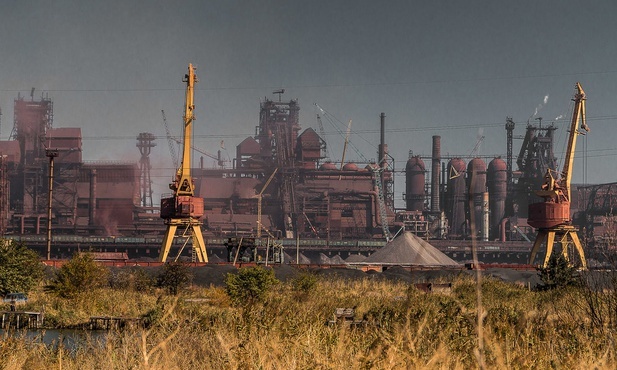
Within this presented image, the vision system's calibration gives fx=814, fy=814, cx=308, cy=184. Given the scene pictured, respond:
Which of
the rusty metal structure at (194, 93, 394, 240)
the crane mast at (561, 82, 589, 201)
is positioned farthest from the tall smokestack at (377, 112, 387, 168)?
the crane mast at (561, 82, 589, 201)

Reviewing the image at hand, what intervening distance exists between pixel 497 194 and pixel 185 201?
3349 inches

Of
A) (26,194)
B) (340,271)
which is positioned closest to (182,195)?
(340,271)

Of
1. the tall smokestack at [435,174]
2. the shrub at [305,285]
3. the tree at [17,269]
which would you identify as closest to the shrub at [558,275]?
the shrub at [305,285]

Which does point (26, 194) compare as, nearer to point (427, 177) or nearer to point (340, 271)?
point (427, 177)

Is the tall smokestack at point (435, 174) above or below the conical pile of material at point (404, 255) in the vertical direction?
above

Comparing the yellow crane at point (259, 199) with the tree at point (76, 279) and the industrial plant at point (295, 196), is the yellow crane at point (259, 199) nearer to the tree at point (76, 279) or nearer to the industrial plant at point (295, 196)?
the industrial plant at point (295, 196)

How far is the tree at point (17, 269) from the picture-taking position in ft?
133

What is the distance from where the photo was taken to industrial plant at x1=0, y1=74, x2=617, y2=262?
132375 mm

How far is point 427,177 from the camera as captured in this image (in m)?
158

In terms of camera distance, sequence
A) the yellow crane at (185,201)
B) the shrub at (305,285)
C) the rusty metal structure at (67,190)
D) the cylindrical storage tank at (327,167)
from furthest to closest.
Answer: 1. the cylindrical storage tank at (327,167)
2. the rusty metal structure at (67,190)
3. the yellow crane at (185,201)
4. the shrub at (305,285)

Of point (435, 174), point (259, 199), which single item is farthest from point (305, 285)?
point (435, 174)

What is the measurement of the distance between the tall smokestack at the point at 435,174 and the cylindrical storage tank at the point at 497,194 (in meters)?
10.5

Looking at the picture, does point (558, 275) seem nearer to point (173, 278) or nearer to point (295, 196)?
point (173, 278)

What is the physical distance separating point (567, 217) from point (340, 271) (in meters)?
27.4
